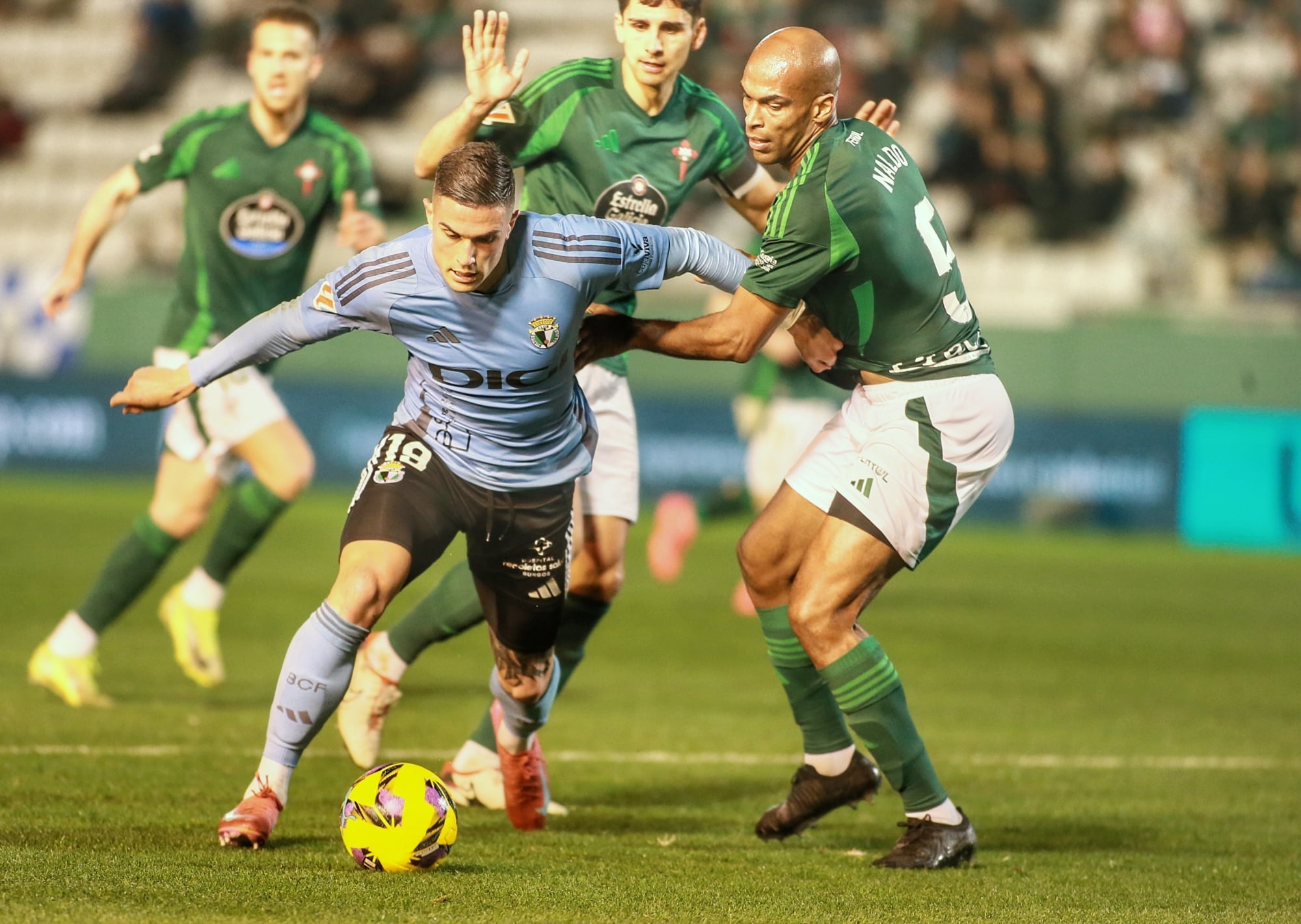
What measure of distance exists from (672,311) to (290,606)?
22.0 ft

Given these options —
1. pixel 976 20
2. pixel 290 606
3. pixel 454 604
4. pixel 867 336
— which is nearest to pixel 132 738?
pixel 454 604

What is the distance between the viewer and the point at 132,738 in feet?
21.6

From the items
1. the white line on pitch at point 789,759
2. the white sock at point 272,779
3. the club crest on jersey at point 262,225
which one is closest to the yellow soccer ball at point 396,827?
the white sock at point 272,779

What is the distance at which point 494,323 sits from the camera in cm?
479

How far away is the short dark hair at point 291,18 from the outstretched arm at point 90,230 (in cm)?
87

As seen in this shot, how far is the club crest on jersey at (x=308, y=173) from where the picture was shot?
24.3 ft

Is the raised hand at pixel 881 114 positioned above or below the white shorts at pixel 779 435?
above

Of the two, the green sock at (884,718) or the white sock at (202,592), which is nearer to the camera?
the green sock at (884,718)

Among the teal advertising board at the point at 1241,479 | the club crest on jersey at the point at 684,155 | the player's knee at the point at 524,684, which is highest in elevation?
the club crest on jersey at the point at 684,155

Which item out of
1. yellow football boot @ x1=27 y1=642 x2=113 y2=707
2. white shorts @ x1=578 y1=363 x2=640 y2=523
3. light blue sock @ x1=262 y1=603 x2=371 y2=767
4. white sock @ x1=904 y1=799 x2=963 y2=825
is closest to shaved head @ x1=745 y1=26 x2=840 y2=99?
white shorts @ x1=578 y1=363 x2=640 y2=523

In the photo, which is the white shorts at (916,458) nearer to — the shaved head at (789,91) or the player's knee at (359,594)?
the shaved head at (789,91)

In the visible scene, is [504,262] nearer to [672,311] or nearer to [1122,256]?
[672,311]

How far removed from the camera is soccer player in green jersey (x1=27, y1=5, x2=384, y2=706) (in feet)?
24.0

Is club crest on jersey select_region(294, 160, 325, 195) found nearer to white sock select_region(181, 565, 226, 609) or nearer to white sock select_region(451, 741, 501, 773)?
white sock select_region(181, 565, 226, 609)
